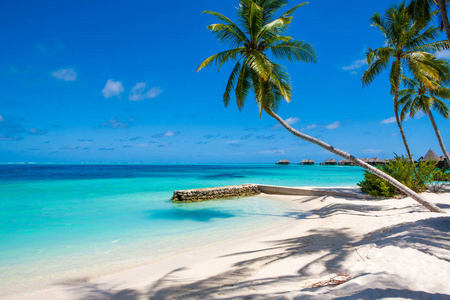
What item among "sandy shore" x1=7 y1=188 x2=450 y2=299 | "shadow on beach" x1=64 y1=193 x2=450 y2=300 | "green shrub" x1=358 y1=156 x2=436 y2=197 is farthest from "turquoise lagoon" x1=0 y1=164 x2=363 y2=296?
"green shrub" x1=358 y1=156 x2=436 y2=197

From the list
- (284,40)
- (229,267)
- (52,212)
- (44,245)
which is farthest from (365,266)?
(52,212)

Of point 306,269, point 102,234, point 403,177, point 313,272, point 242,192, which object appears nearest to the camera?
point 313,272

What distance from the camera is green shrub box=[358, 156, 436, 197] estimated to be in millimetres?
10203

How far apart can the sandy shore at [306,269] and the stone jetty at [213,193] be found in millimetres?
7510

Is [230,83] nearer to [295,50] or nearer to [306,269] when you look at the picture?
[295,50]

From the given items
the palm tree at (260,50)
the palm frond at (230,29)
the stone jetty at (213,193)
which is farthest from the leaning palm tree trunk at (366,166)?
the stone jetty at (213,193)

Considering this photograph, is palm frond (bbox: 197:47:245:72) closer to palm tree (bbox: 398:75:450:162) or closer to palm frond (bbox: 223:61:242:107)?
palm frond (bbox: 223:61:242:107)

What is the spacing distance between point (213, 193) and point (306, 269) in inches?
411

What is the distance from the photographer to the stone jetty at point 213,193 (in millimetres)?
13344

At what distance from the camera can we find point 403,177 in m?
10.2

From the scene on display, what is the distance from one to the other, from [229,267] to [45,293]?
9.74 feet

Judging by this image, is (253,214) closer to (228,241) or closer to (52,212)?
(228,241)

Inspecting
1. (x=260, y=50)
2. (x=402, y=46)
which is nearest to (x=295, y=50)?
(x=260, y=50)

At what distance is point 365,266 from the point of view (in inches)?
136
